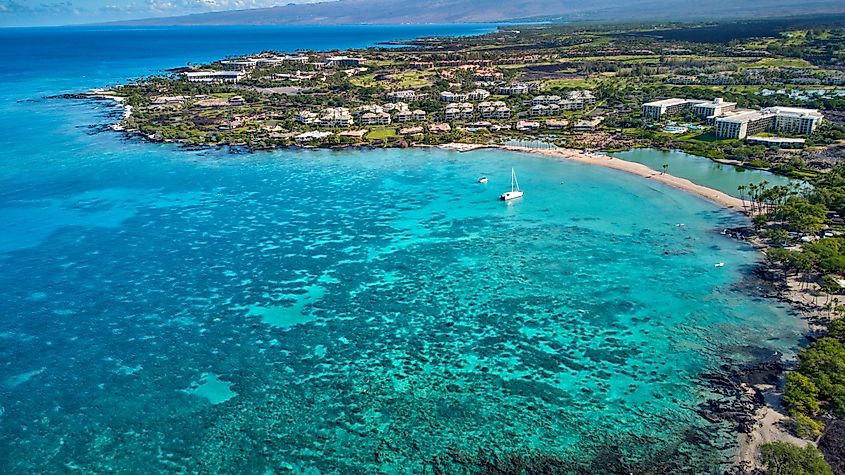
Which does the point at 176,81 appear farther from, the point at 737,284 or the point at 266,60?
the point at 737,284

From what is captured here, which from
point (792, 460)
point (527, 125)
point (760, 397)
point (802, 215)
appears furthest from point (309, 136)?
point (792, 460)

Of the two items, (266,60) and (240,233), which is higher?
(266,60)

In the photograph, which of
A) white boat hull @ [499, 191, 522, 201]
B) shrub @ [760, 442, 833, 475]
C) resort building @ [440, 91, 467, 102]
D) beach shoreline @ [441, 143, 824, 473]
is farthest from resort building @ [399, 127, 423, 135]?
shrub @ [760, 442, 833, 475]

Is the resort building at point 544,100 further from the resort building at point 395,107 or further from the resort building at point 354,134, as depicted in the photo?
the resort building at point 354,134

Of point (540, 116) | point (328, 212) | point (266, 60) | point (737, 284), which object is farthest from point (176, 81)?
point (737, 284)

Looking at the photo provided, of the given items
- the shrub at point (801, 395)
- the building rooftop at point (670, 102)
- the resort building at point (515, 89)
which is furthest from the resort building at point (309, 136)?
the shrub at point (801, 395)

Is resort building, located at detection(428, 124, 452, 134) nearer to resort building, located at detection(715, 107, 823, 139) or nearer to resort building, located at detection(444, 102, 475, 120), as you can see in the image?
resort building, located at detection(444, 102, 475, 120)
